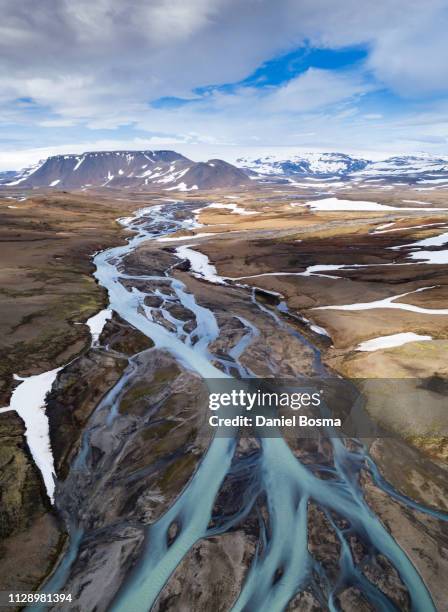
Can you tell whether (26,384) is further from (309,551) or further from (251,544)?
(309,551)

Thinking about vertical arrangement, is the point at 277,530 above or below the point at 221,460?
above

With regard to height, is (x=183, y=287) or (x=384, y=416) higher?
(x=384, y=416)

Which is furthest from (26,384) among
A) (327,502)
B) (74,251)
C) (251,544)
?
(74,251)

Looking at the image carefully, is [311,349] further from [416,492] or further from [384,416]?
[416,492]

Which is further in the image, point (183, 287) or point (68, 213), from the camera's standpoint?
point (68, 213)

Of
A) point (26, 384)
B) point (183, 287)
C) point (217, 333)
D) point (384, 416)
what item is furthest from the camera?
point (183, 287)

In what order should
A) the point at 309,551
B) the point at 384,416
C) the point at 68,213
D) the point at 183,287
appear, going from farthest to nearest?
the point at 68,213, the point at 183,287, the point at 384,416, the point at 309,551

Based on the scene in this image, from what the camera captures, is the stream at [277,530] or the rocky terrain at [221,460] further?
the rocky terrain at [221,460]

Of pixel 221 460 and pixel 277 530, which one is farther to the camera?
pixel 221 460

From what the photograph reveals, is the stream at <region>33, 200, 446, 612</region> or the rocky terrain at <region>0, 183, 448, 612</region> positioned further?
the rocky terrain at <region>0, 183, 448, 612</region>

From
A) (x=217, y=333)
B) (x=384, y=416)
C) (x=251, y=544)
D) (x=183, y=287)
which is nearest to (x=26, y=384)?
(x=217, y=333)
